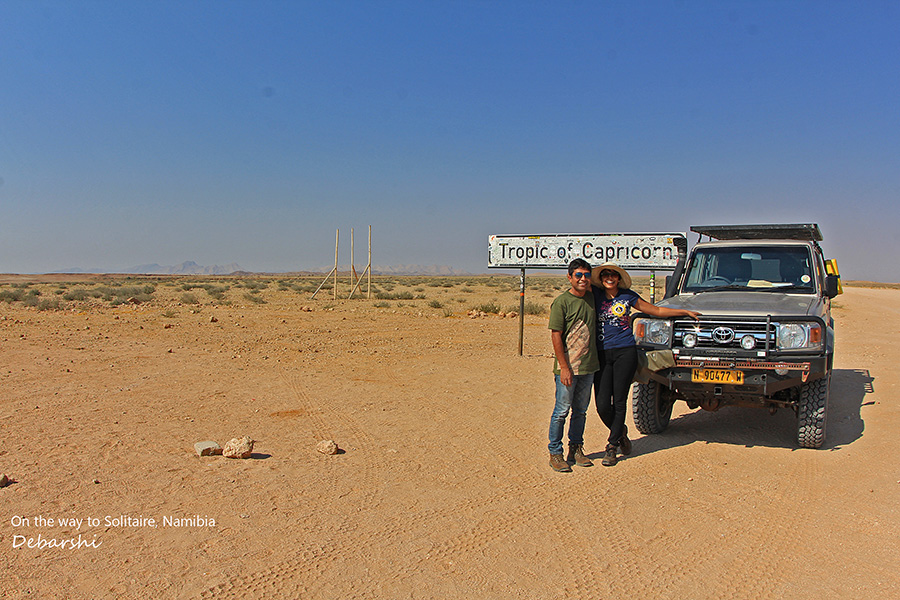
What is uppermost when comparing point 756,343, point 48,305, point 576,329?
point 576,329

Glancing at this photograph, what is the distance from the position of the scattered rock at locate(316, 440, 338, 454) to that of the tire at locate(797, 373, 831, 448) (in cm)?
445

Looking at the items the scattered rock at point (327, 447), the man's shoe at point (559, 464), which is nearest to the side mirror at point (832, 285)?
the man's shoe at point (559, 464)

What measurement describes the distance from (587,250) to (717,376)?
6.23 m

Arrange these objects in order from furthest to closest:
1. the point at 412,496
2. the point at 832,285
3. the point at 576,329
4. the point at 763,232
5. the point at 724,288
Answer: the point at 763,232
the point at 724,288
the point at 832,285
the point at 576,329
the point at 412,496

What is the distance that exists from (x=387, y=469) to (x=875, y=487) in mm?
4038

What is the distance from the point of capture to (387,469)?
219 inches

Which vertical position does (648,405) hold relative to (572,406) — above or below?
below

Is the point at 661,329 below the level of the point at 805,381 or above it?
above

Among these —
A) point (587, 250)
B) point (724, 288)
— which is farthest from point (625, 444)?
point (587, 250)

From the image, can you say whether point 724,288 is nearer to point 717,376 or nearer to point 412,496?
point 717,376

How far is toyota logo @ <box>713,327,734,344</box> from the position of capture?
5.80m

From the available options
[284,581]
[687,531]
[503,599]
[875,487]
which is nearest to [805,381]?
[875,487]

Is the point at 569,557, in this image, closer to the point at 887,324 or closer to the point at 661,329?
the point at 661,329

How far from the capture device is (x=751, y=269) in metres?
7.36
